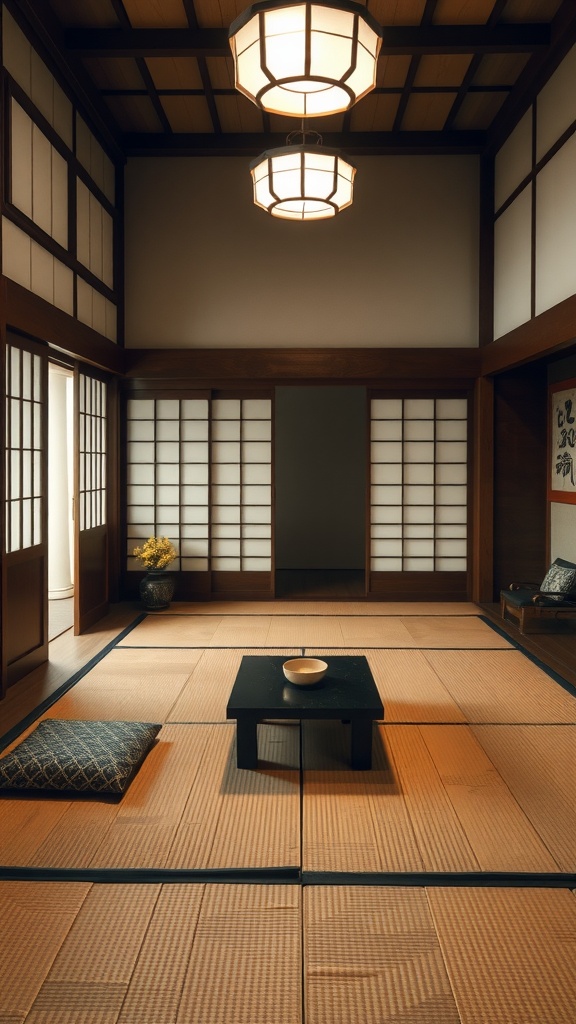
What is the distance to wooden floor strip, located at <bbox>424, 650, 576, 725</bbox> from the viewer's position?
369 cm

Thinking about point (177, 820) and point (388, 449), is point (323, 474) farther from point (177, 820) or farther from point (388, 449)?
point (177, 820)

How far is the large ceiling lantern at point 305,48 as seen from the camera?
7.41 feet

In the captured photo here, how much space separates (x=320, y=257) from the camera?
6.63 meters

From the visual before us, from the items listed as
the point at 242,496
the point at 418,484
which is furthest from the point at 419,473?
the point at 242,496

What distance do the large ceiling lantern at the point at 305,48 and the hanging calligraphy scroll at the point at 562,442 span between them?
4.04 metres

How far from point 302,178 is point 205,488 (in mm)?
3778

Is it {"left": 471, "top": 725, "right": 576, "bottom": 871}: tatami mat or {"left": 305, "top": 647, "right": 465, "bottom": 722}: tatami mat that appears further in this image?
{"left": 305, "top": 647, "right": 465, "bottom": 722}: tatami mat

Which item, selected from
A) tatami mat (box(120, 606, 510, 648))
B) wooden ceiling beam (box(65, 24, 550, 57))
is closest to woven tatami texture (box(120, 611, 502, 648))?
tatami mat (box(120, 606, 510, 648))

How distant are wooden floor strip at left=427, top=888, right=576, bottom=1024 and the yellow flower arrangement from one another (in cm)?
453

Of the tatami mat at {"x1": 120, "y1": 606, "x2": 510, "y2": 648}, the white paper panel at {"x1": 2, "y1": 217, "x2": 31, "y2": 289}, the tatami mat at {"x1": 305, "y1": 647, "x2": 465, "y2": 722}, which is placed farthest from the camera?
the tatami mat at {"x1": 120, "y1": 606, "x2": 510, "y2": 648}

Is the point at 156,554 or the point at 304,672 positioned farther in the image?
the point at 156,554

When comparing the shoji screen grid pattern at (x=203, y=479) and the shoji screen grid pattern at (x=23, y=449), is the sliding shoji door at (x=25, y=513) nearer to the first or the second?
the shoji screen grid pattern at (x=23, y=449)

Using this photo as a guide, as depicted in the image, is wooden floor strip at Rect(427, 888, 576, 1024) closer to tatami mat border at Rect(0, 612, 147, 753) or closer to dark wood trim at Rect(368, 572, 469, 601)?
tatami mat border at Rect(0, 612, 147, 753)

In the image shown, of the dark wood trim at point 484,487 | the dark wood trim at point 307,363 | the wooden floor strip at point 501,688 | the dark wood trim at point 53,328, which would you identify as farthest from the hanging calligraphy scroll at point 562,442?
the dark wood trim at point 53,328
